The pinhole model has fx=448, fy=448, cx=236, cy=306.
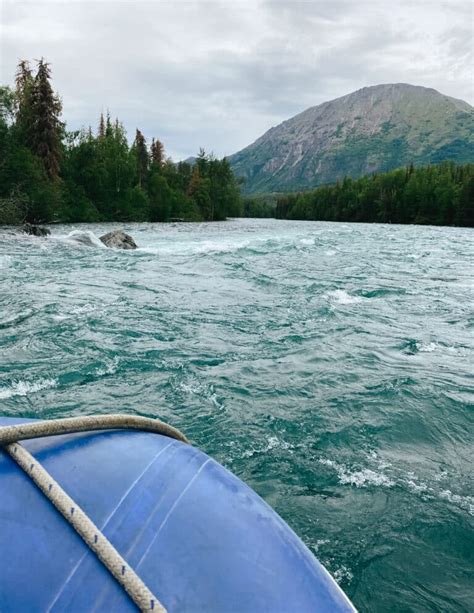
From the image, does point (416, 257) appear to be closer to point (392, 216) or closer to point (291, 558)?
point (291, 558)

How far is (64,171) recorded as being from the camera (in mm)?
42875

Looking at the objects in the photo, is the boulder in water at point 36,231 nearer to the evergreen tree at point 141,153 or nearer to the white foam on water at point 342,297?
the white foam on water at point 342,297

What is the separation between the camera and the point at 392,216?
8375 cm

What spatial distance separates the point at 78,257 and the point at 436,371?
1307 cm

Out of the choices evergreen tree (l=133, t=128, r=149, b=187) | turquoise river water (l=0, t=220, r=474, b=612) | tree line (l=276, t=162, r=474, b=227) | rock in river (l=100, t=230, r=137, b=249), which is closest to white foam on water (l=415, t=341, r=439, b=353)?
turquoise river water (l=0, t=220, r=474, b=612)

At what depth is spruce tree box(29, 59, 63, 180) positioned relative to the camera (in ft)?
125

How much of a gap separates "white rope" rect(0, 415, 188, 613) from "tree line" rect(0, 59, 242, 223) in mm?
27137

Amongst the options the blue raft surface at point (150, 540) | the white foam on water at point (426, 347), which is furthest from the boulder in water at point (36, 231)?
the blue raft surface at point (150, 540)

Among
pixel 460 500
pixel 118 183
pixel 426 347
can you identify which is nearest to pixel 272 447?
pixel 460 500

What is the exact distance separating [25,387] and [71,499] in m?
3.66

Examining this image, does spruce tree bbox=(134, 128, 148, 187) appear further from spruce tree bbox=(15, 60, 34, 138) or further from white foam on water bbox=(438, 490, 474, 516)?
white foam on water bbox=(438, 490, 474, 516)

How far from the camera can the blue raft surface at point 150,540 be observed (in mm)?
1473

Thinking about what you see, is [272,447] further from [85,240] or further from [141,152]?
[141,152]

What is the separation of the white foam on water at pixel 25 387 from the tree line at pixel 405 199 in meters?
73.2
